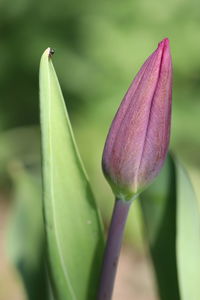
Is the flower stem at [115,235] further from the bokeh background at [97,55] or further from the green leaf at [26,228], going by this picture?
the bokeh background at [97,55]

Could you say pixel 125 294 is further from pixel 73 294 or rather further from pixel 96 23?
pixel 73 294

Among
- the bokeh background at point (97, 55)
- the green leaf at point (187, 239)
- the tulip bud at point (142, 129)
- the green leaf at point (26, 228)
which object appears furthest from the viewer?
the bokeh background at point (97, 55)

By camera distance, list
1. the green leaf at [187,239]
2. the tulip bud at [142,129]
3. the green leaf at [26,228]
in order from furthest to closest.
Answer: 1. the green leaf at [26,228]
2. the green leaf at [187,239]
3. the tulip bud at [142,129]

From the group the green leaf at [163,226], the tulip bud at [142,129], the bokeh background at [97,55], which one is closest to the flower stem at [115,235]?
the tulip bud at [142,129]

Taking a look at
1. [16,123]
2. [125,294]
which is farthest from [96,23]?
[125,294]

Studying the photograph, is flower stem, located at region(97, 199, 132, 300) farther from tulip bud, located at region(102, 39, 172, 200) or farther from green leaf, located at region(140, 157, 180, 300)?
green leaf, located at region(140, 157, 180, 300)

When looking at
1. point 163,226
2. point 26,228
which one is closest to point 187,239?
point 163,226
